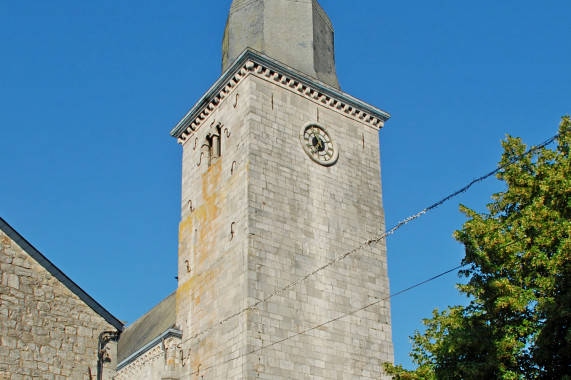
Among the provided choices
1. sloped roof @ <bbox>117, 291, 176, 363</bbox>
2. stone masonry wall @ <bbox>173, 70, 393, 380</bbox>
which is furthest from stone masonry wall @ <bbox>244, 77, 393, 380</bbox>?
sloped roof @ <bbox>117, 291, 176, 363</bbox>

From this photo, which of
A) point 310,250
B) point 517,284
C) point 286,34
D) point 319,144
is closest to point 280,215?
point 310,250

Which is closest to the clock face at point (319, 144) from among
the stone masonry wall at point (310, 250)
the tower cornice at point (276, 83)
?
the stone masonry wall at point (310, 250)

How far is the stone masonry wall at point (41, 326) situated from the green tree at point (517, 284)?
28.9 feet

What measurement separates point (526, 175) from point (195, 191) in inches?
632

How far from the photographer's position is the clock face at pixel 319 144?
29.8 m

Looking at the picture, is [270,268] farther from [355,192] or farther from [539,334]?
[539,334]

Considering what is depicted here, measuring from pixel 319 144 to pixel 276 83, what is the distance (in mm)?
3099

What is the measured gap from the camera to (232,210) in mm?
27922

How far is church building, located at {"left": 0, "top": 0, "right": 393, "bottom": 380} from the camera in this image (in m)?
26.0

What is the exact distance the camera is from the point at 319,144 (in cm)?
3030

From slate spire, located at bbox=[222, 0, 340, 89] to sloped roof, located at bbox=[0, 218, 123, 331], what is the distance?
615 inches

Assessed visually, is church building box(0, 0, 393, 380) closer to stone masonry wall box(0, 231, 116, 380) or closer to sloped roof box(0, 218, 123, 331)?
sloped roof box(0, 218, 123, 331)

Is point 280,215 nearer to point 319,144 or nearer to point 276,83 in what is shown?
point 319,144

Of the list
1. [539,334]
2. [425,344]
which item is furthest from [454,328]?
[539,334]
